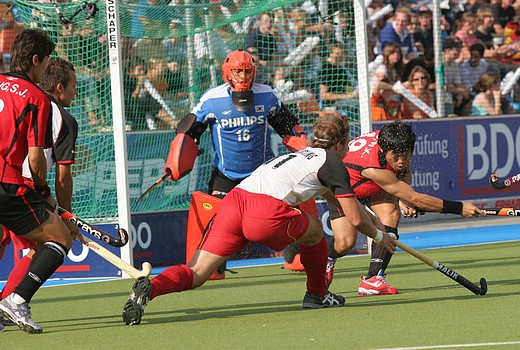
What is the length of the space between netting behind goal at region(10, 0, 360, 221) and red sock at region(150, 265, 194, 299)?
398 centimetres

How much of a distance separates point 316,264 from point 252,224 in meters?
0.60

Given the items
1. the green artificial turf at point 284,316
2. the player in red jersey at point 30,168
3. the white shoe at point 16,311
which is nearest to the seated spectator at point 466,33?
the green artificial turf at point 284,316

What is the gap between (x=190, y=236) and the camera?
9.01 meters

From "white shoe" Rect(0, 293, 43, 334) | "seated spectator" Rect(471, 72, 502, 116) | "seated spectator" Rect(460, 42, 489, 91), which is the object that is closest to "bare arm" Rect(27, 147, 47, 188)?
"white shoe" Rect(0, 293, 43, 334)

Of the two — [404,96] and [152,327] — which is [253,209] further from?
[404,96]

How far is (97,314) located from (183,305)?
1.93ft

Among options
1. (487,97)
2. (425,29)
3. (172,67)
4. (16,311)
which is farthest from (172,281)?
(487,97)

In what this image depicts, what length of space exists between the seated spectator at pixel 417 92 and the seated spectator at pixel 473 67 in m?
0.86

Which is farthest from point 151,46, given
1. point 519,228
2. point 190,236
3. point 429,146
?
point 519,228

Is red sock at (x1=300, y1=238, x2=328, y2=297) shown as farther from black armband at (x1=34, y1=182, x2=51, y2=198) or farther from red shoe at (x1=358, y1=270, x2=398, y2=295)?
black armband at (x1=34, y1=182, x2=51, y2=198)

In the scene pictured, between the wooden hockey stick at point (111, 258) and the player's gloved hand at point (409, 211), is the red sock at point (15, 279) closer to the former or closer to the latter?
the wooden hockey stick at point (111, 258)

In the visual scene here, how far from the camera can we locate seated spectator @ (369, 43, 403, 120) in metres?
13.1

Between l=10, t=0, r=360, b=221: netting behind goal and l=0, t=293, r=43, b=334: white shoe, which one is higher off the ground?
l=10, t=0, r=360, b=221: netting behind goal

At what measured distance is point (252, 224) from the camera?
5.89 metres
